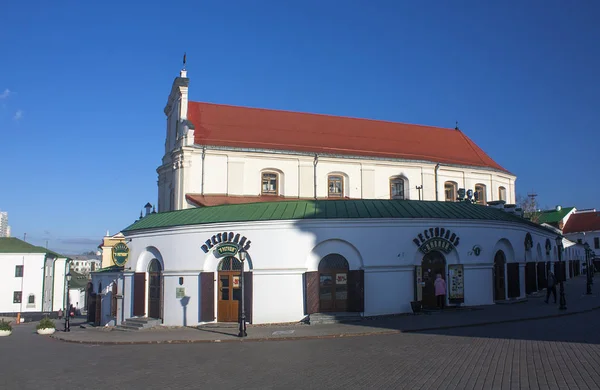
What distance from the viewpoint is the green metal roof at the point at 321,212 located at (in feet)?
77.7

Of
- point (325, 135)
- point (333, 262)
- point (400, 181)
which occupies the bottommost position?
point (333, 262)

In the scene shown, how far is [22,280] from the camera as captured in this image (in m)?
63.8

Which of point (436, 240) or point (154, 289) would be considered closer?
point (436, 240)

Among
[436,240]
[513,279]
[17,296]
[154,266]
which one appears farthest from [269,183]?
[17,296]

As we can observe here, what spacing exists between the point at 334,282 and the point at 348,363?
9758 mm

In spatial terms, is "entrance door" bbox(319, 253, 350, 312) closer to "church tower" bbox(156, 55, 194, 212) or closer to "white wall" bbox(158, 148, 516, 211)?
"white wall" bbox(158, 148, 516, 211)

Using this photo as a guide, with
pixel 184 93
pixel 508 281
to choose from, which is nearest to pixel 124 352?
pixel 508 281

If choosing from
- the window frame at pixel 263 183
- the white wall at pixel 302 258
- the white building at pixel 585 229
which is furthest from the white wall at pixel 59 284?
the white building at pixel 585 229

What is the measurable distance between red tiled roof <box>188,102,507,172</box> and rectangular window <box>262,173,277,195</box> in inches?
78.7

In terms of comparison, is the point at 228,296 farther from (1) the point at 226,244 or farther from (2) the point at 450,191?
(2) the point at 450,191

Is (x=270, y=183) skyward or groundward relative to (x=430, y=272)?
skyward

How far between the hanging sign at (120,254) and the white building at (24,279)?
44.4 m

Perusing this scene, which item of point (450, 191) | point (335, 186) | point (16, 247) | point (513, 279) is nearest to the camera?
point (513, 279)

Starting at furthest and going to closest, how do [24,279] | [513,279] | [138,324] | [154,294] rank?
[24,279] < [513,279] < [154,294] < [138,324]
